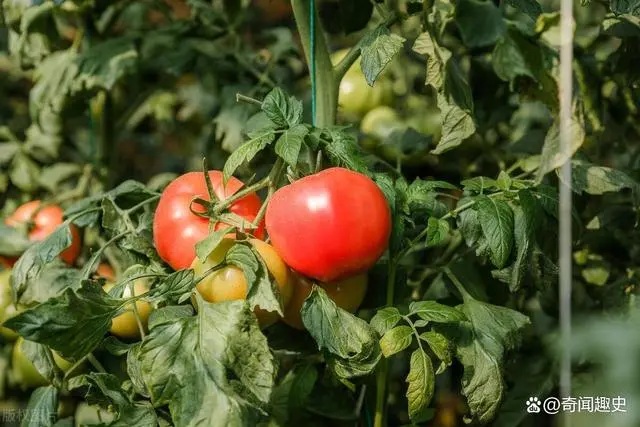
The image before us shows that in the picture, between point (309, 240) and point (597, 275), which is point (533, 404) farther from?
point (309, 240)

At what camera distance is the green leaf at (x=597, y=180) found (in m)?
1.00

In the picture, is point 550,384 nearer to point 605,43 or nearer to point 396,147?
point 396,147

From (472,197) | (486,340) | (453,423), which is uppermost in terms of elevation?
(472,197)

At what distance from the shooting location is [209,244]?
787mm

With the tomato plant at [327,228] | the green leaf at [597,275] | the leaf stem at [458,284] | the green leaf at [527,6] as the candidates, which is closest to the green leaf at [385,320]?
the tomato plant at [327,228]

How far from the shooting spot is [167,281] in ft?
2.64

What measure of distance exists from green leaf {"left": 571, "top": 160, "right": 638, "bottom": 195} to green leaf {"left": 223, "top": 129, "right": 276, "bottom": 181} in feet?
1.26

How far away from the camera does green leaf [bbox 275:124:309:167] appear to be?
2.63 ft

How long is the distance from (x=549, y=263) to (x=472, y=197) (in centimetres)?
12

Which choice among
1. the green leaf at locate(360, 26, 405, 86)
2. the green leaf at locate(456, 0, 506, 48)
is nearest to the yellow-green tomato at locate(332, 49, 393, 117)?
the green leaf at locate(456, 0, 506, 48)

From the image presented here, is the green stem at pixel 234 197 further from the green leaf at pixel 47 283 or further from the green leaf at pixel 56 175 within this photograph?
the green leaf at pixel 56 175

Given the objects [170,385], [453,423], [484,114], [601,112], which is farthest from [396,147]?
[170,385]

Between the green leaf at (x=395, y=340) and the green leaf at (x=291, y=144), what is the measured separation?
19cm

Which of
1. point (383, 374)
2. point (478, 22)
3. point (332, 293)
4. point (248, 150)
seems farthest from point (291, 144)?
point (478, 22)
